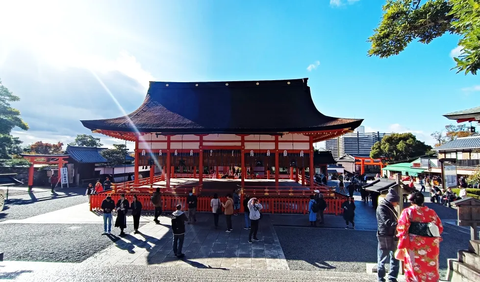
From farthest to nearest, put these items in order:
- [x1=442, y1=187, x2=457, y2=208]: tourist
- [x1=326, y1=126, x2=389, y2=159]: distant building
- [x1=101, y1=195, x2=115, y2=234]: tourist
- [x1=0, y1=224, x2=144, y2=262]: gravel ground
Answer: [x1=326, y1=126, x2=389, y2=159]: distant building → [x1=442, y1=187, x2=457, y2=208]: tourist → [x1=101, y1=195, x2=115, y2=234]: tourist → [x1=0, y1=224, x2=144, y2=262]: gravel ground

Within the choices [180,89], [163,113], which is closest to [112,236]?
[163,113]

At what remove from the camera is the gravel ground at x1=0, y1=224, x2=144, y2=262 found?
6.09 meters

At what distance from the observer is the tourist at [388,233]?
4.50m

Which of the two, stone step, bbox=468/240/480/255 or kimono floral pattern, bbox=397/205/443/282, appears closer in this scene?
kimono floral pattern, bbox=397/205/443/282

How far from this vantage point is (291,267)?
5449 millimetres

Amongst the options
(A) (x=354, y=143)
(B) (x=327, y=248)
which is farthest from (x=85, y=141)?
(A) (x=354, y=143)

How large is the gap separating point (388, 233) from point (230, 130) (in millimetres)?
7829

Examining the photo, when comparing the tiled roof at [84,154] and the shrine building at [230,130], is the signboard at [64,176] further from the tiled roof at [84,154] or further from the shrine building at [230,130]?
the shrine building at [230,130]

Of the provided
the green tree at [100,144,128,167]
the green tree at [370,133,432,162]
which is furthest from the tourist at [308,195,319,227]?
the green tree at [370,133,432,162]

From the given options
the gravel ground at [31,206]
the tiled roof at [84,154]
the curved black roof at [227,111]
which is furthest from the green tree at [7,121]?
the curved black roof at [227,111]

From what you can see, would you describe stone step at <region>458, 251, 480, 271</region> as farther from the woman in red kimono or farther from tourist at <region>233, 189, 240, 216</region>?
tourist at <region>233, 189, 240, 216</region>

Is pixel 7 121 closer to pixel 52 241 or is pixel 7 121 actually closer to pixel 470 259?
pixel 52 241

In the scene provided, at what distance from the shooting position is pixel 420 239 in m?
3.91

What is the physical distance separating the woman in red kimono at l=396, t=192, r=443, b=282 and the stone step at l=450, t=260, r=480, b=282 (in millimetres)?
854
